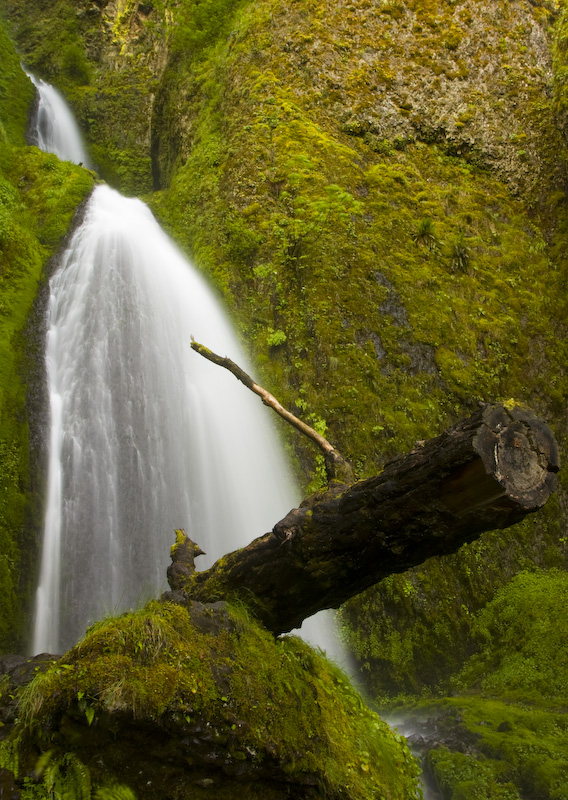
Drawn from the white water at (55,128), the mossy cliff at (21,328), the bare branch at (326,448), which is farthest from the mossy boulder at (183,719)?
the white water at (55,128)

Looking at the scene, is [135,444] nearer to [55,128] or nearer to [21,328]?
[21,328]

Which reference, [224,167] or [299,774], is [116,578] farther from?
[224,167]

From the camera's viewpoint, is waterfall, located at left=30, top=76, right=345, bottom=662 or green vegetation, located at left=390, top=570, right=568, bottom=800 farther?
waterfall, located at left=30, top=76, right=345, bottom=662

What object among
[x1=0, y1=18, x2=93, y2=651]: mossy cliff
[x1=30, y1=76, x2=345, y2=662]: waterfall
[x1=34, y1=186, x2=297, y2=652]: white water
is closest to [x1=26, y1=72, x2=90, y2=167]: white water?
[x1=0, y1=18, x2=93, y2=651]: mossy cliff

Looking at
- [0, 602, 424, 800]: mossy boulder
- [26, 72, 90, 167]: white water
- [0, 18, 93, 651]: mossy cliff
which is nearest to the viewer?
[0, 602, 424, 800]: mossy boulder

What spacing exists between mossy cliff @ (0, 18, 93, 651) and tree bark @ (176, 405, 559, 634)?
11.6 feet

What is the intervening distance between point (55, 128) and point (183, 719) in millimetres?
17704

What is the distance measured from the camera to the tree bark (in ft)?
8.96

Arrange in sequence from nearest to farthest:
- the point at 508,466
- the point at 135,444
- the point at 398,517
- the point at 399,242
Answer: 1. the point at 508,466
2. the point at 398,517
3. the point at 135,444
4. the point at 399,242

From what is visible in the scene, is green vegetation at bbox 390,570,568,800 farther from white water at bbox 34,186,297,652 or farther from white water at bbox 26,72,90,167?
white water at bbox 26,72,90,167

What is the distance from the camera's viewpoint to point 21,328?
8.28m

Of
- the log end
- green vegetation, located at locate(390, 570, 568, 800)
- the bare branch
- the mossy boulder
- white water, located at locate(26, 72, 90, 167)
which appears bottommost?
green vegetation, located at locate(390, 570, 568, 800)

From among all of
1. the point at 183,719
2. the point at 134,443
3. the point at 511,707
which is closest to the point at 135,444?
the point at 134,443

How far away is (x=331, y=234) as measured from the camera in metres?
9.62
